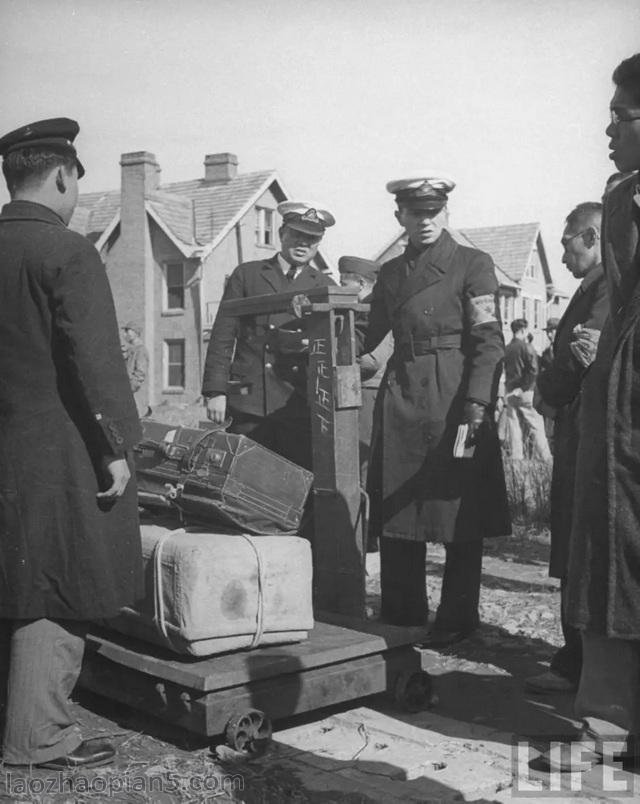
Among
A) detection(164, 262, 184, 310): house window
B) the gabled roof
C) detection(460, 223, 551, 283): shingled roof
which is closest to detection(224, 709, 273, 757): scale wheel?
detection(164, 262, 184, 310): house window

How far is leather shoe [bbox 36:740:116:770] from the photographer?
3.76 meters

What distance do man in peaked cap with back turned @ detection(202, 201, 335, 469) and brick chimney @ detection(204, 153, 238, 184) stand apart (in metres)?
34.5

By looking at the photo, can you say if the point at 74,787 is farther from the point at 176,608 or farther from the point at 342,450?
the point at 342,450

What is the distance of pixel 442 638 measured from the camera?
5684 millimetres

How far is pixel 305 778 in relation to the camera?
3.79 m

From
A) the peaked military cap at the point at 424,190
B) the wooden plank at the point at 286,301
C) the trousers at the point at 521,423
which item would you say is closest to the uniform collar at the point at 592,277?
the peaked military cap at the point at 424,190

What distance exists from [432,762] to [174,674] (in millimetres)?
1084

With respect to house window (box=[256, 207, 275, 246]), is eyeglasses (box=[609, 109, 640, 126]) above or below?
below

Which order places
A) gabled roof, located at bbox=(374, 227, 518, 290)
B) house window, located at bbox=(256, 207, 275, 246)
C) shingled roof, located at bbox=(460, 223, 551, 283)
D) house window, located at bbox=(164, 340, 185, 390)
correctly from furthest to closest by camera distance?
shingled roof, located at bbox=(460, 223, 551, 283), gabled roof, located at bbox=(374, 227, 518, 290), house window, located at bbox=(256, 207, 275, 246), house window, located at bbox=(164, 340, 185, 390)

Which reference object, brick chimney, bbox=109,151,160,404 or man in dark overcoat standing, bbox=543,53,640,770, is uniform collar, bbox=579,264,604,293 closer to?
man in dark overcoat standing, bbox=543,53,640,770

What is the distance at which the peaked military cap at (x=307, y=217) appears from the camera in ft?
→ 20.3

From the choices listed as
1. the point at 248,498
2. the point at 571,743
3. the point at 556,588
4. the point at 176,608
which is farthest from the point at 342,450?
the point at 556,588

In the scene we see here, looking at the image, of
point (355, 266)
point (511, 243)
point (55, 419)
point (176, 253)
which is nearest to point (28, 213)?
point (55, 419)

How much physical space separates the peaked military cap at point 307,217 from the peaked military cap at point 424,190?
682 millimetres
